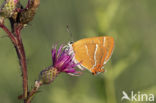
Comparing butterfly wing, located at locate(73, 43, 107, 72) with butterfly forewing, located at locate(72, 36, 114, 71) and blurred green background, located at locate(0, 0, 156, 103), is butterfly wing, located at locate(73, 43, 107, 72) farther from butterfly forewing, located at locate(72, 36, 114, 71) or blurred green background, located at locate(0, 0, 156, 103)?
blurred green background, located at locate(0, 0, 156, 103)

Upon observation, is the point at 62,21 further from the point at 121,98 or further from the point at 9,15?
the point at 9,15

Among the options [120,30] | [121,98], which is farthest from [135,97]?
[120,30]

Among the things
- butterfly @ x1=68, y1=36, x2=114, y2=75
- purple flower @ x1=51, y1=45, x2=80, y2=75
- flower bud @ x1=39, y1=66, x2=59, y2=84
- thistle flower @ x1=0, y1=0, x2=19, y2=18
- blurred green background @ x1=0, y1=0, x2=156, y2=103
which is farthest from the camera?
blurred green background @ x1=0, y1=0, x2=156, y2=103

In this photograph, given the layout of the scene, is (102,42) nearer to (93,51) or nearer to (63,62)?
(93,51)

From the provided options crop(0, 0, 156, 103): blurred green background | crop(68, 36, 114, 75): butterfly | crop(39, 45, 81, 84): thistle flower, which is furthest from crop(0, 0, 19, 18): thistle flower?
crop(0, 0, 156, 103): blurred green background

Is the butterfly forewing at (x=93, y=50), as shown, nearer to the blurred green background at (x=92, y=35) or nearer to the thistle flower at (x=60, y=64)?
the thistle flower at (x=60, y=64)
